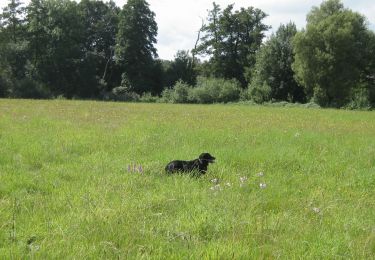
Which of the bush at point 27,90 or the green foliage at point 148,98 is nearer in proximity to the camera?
the bush at point 27,90

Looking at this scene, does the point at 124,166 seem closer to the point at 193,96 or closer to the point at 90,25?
the point at 193,96

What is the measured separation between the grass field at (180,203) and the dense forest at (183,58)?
39.3 m

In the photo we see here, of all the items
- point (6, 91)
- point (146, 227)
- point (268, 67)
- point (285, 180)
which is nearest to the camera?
point (146, 227)

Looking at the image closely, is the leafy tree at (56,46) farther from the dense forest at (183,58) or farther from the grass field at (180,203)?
the grass field at (180,203)

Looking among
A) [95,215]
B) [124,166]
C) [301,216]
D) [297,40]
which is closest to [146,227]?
[95,215]

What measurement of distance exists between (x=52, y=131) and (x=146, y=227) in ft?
32.0

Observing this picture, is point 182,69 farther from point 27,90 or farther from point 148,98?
point 27,90

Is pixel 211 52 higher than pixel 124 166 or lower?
higher

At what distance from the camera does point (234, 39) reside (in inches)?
2793

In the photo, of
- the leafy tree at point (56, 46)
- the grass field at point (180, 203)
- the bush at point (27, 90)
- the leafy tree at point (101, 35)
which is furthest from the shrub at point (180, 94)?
the grass field at point (180, 203)

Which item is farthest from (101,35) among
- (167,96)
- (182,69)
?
(167,96)

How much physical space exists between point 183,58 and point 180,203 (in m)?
69.1

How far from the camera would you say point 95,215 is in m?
5.09

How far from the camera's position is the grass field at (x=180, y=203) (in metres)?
4.41
